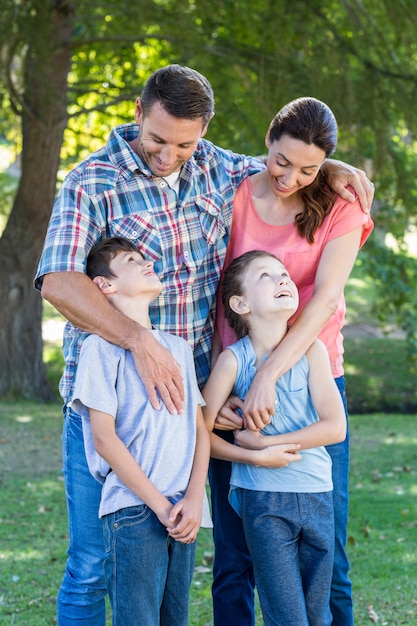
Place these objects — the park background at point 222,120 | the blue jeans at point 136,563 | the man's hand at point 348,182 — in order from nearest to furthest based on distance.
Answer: the blue jeans at point 136,563
the man's hand at point 348,182
the park background at point 222,120

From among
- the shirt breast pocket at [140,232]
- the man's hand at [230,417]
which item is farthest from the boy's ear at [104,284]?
the man's hand at [230,417]

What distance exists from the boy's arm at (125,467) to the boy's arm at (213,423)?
0.30 metres

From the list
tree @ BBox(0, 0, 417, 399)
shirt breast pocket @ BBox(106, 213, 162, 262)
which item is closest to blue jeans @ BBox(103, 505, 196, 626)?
shirt breast pocket @ BBox(106, 213, 162, 262)

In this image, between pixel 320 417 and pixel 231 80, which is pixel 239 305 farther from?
pixel 231 80

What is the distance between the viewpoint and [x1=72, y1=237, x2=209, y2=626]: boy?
7.95 ft

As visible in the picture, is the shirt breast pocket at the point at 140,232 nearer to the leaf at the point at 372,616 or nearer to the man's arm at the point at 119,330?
the man's arm at the point at 119,330

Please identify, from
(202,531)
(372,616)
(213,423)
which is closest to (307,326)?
(213,423)

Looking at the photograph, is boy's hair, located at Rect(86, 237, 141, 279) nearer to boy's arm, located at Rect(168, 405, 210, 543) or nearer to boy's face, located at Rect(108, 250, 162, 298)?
boy's face, located at Rect(108, 250, 162, 298)

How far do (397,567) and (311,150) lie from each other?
2714 mm

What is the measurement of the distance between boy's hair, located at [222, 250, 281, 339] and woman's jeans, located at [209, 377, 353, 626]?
40cm

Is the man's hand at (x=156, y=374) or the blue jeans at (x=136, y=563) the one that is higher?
the man's hand at (x=156, y=374)

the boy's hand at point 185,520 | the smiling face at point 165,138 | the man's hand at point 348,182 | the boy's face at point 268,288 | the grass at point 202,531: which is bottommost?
the grass at point 202,531

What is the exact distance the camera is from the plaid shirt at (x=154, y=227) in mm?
2672

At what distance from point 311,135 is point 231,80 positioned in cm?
625
